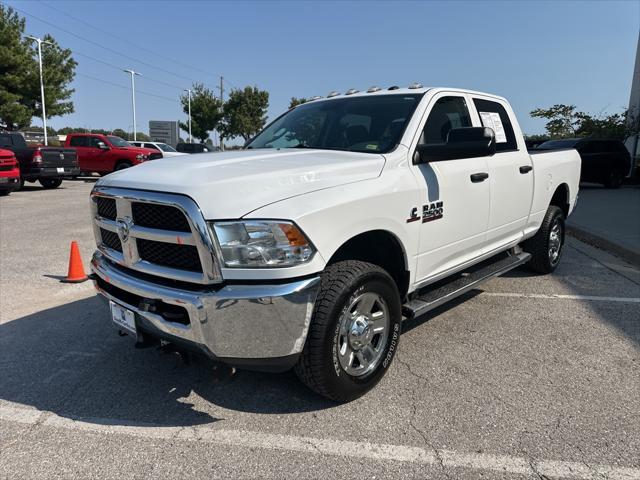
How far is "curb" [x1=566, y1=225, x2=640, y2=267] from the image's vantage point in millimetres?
6887

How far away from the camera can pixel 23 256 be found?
6.99 meters

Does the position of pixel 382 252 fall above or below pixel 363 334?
above

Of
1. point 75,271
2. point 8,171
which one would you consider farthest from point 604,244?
point 8,171

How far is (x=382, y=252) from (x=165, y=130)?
50.1m

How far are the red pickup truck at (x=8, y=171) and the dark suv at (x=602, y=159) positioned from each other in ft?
56.0

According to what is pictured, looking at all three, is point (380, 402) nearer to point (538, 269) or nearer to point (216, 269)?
point (216, 269)

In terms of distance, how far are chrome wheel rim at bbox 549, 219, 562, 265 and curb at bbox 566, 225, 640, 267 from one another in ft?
4.96

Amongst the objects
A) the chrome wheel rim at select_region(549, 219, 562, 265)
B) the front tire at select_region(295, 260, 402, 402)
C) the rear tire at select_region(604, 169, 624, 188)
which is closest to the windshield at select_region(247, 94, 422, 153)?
the front tire at select_region(295, 260, 402, 402)

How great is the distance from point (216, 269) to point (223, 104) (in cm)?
5058

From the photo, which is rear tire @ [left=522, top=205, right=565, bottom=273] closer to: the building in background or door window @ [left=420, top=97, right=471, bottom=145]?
door window @ [left=420, top=97, right=471, bottom=145]

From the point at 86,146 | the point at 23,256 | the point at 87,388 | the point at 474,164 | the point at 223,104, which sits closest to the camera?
the point at 87,388

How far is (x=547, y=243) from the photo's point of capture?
5.60m

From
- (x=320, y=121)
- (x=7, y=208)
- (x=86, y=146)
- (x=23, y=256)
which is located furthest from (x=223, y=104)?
(x=320, y=121)

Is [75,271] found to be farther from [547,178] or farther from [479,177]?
[547,178]
